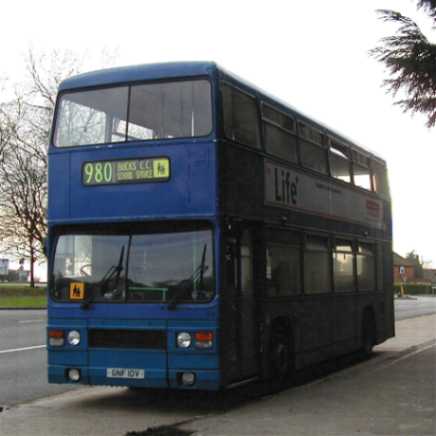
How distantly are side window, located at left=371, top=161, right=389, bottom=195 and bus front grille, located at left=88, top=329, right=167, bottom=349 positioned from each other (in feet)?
27.3

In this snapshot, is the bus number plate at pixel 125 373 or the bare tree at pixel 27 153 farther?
the bare tree at pixel 27 153

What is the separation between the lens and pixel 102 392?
12.0 metres

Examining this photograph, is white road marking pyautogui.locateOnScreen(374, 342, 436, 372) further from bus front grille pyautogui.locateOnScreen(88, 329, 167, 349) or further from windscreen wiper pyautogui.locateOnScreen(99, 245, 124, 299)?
windscreen wiper pyautogui.locateOnScreen(99, 245, 124, 299)

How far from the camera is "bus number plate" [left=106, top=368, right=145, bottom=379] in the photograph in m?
9.77

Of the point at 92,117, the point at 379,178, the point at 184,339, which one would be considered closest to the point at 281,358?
the point at 184,339

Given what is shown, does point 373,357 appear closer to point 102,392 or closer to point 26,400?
point 102,392

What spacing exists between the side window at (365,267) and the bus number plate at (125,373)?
22.3 feet

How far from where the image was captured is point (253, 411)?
32.2 feet

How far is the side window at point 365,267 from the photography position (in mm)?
15727

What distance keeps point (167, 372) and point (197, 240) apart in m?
1.53

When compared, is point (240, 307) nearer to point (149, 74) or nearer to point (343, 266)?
point (149, 74)

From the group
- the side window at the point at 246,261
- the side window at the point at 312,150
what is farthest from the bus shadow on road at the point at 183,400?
the side window at the point at 312,150

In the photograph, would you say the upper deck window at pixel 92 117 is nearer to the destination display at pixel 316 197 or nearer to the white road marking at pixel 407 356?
the destination display at pixel 316 197

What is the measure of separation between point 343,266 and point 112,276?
5.81 m
